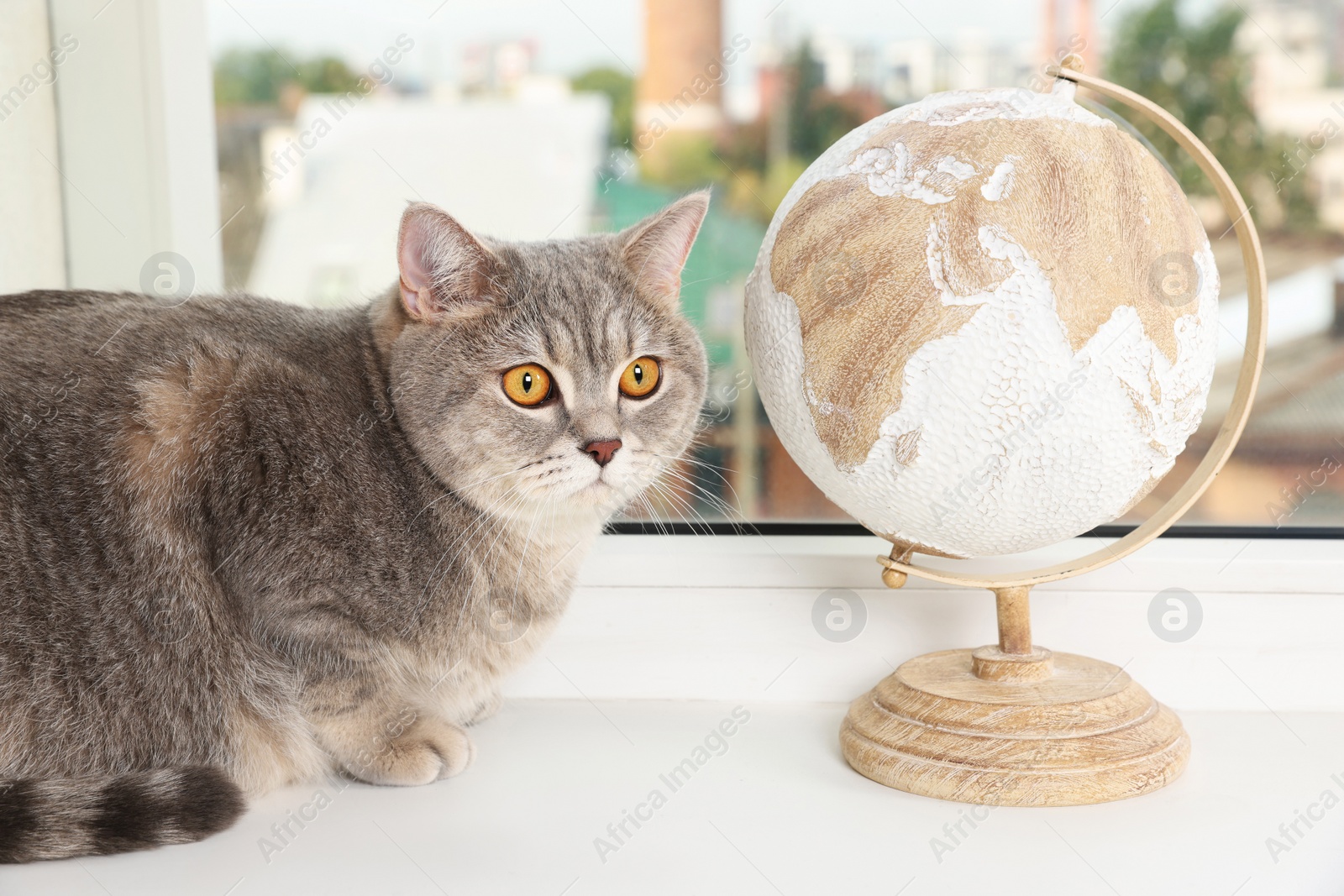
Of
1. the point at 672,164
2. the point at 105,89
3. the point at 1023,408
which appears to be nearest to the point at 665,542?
the point at 672,164

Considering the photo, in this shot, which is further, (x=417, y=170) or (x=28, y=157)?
(x=417, y=170)

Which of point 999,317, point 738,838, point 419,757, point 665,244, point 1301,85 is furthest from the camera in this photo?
point 1301,85

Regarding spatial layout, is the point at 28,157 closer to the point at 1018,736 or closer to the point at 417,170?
the point at 417,170

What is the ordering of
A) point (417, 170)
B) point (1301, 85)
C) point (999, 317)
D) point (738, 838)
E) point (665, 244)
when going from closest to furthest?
point (999, 317) → point (738, 838) → point (665, 244) → point (1301, 85) → point (417, 170)

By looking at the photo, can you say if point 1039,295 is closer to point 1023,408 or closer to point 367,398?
point 1023,408

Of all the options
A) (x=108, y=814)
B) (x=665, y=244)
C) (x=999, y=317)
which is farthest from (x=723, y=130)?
(x=108, y=814)

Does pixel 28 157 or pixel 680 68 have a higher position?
pixel 680 68
